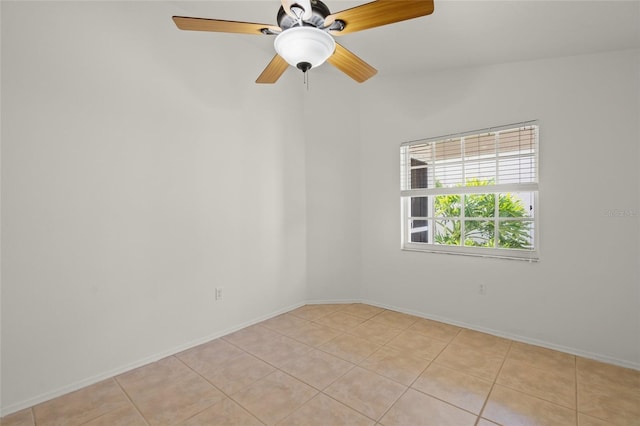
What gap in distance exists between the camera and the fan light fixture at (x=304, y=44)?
1.50m

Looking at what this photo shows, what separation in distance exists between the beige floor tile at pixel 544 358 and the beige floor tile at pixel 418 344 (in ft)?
1.84

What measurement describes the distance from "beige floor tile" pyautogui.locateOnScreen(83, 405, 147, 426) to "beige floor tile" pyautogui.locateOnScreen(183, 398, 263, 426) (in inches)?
12.0

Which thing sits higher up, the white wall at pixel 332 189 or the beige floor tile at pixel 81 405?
the white wall at pixel 332 189

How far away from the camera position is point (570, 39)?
87.6 inches

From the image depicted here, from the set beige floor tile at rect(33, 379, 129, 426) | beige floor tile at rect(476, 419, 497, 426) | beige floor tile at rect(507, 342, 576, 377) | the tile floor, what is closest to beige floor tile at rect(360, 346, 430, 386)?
the tile floor

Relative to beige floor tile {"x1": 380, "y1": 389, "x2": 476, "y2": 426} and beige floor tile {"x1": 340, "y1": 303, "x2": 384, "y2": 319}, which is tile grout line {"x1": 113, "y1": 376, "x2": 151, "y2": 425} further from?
beige floor tile {"x1": 340, "y1": 303, "x2": 384, "y2": 319}

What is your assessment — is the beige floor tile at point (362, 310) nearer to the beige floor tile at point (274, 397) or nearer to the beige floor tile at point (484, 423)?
the beige floor tile at point (274, 397)

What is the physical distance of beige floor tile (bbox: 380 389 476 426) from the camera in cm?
168

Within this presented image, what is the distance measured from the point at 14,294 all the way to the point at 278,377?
1.78 m

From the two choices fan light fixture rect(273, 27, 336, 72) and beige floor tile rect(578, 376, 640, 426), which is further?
beige floor tile rect(578, 376, 640, 426)

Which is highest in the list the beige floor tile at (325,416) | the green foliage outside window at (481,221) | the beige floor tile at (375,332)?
the green foliage outside window at (481,221)

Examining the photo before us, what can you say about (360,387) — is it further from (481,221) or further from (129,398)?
(481,221)

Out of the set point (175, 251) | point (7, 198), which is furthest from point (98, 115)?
point (175, 251)

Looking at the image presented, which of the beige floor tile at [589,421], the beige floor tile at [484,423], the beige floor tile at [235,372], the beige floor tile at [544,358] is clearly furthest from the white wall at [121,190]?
the beige floor tile at [589,421]
